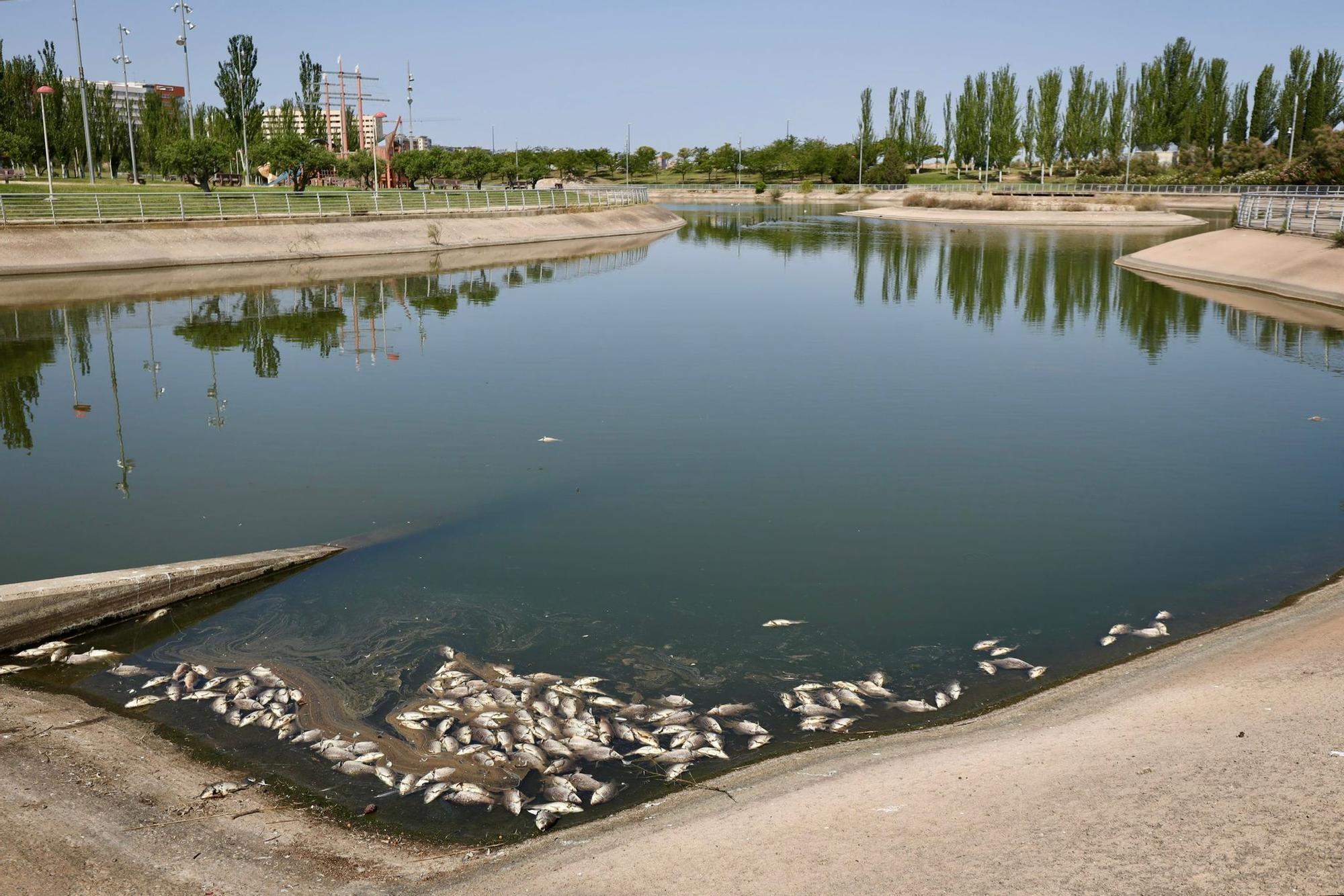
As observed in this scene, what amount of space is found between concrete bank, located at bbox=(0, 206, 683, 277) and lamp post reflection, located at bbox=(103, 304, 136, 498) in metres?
12.0

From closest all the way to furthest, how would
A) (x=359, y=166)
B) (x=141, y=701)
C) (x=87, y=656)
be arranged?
(x=141, y=701), (x=87, y=656), (x=359, y=166)

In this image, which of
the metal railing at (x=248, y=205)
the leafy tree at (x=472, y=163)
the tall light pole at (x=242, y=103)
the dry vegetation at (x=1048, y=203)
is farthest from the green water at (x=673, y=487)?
the leafy tree at (x=472, y=163)

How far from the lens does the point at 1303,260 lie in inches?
1478

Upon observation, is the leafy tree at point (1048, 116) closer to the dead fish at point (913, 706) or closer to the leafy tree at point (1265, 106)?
the leafy tree at point (1265, 106)

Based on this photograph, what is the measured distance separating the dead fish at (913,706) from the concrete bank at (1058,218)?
74485 millimetres

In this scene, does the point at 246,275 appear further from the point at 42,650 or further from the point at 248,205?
the point at 42,650

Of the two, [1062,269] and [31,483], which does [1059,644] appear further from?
[1062,269]

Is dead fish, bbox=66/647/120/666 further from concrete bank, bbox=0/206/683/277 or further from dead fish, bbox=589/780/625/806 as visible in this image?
concrete bank, bbox=0/206/683/277

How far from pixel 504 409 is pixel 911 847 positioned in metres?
14.2

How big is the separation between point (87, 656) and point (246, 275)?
1334 inches

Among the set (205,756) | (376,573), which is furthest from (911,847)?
(376,573)

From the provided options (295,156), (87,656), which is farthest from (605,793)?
(295,156)

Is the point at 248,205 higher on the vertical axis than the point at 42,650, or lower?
higher

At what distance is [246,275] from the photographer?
40.8 m
